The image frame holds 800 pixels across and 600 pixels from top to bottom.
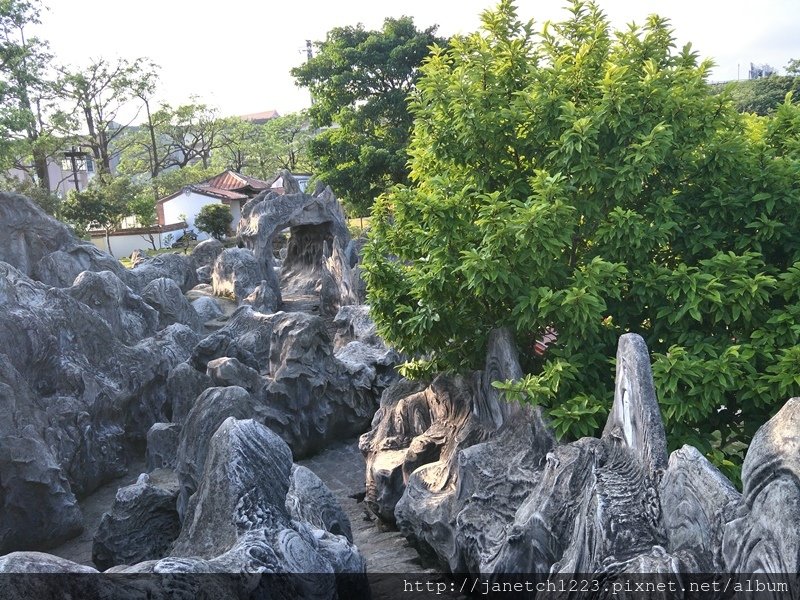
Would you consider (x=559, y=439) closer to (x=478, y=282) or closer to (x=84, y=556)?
(x=478, y=282)

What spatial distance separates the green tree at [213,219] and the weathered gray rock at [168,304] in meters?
17.3

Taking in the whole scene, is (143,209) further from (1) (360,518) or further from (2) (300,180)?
(1) (360,518)

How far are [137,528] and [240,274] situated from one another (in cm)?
1387

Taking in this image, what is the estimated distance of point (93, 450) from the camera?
11617 mm

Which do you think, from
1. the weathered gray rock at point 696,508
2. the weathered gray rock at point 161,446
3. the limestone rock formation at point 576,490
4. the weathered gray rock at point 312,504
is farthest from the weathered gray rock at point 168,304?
the weathered gray rock at point 696,508

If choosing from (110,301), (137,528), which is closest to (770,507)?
(137,528)

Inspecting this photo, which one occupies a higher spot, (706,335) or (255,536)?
(706,335)

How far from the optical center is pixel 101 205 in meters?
31.4

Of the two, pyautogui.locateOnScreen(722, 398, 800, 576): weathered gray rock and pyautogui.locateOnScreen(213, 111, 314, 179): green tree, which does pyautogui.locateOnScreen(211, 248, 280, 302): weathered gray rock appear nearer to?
pyautogui.locateOnScreen(722, 398, 800, 576): weathered gray rock

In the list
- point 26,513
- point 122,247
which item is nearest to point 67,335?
point 26,513

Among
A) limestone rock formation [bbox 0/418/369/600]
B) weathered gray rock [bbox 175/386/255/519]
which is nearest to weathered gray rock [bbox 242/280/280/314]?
weathered gray rock [bbox 175/386/255/519]

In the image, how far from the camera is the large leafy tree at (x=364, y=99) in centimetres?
2872

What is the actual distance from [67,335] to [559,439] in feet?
28.3

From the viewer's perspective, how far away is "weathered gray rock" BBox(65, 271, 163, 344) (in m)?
14.6
